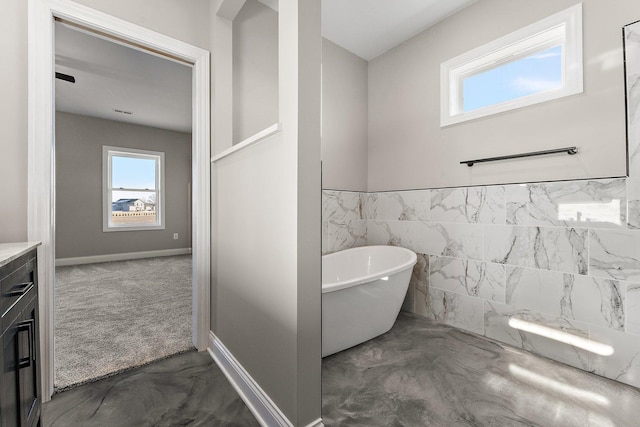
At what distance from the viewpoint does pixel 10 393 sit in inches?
32.2

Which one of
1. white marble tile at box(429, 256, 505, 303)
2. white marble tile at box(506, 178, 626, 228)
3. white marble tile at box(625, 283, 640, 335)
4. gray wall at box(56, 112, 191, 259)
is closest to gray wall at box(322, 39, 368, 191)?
white marble tile at box(429, 256, 505, 303)

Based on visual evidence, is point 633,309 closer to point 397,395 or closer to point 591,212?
point 591,212

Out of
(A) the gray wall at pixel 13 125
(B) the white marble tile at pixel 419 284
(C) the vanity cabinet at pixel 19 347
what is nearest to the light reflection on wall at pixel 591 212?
(B) the white marble tile at pixel 419 284

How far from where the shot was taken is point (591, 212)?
1.71 metres

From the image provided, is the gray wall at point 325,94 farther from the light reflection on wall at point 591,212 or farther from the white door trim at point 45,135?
the light reflection on wall at point 591,212

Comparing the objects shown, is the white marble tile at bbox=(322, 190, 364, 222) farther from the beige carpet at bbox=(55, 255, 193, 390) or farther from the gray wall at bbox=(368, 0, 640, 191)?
the beige carpet at bbox=(55, 255, 193, 390)

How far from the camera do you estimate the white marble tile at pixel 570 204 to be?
163cm

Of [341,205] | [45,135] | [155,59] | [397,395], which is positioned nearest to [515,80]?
[341,205]

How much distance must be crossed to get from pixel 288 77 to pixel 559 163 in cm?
190

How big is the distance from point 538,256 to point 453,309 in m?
0.78

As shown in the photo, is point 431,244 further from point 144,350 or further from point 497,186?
point 144,350

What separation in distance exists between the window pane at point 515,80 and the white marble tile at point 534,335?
1.59m

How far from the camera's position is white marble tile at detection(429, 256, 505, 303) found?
6.93ft

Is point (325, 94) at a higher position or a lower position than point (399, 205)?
higher
